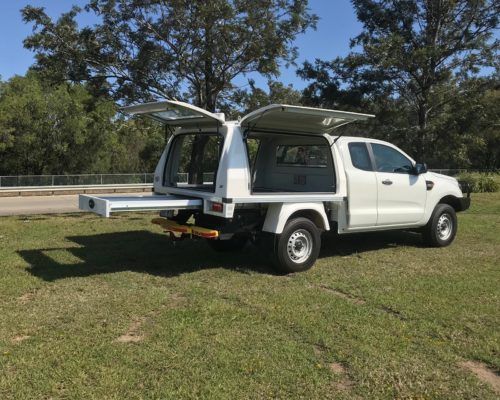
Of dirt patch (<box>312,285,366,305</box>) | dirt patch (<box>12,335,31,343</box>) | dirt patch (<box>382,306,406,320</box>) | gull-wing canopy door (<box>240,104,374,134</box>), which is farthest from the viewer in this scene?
gull-wing canopy door (<box>240,104,374,134</box>)

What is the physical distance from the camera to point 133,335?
15.6ft

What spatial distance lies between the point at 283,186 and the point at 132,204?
3.14m

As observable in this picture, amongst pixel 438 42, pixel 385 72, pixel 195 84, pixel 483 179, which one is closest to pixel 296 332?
pixel 195 84

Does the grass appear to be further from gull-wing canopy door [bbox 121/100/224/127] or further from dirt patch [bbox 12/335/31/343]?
gull-wing canopy door [bbox 121/100/224/127]

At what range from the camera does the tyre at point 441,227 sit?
362 inches

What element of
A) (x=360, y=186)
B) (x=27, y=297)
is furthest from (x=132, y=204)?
(x=360, y=186)

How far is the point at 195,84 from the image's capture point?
1264 centimetres

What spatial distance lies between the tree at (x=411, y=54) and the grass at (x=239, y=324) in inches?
371

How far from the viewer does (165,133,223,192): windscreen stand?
25.9 ft

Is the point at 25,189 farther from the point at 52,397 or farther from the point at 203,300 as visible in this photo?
the point at 52,397

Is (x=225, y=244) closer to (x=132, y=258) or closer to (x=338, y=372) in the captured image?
(x=132, y=258)

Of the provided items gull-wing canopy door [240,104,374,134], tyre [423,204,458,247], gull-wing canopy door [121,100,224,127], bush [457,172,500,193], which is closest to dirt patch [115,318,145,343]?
gull-wing canopy door [121,100,224,127]

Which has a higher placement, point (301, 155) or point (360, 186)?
point (301, 155)

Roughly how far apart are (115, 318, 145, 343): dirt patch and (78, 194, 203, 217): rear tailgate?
5.34 ft
